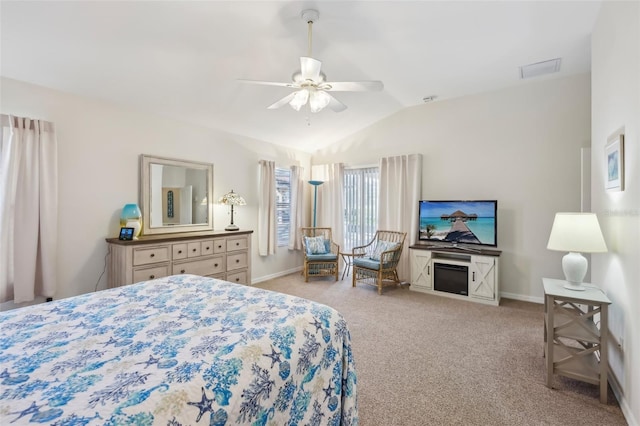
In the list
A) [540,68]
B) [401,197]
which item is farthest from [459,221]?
[540,68]

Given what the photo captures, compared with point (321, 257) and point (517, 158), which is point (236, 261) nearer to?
point (321, 257)

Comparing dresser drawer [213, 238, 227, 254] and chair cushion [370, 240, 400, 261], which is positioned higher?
dresser drawer [213, 238, 227, 254]

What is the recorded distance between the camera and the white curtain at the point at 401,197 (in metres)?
4.76

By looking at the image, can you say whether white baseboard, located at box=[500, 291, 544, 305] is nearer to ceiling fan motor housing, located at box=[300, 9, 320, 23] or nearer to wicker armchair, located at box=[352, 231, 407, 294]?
wicker armchair, located at box=[352, 231, 407, 294]

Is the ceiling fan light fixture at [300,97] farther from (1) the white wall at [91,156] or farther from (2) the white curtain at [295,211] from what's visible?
(2) the white curtain at [295,211]

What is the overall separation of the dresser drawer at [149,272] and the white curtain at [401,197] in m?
3.45

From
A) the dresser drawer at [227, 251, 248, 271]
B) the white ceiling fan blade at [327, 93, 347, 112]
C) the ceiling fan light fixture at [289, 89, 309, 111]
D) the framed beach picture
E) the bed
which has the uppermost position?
the white ceiling fan blade at [327, 93, 347, 112]

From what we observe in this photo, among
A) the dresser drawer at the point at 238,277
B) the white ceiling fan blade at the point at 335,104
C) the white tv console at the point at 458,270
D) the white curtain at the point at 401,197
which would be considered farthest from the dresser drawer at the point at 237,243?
the white tv console at the point at 458,270

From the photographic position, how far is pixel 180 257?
3359 mm

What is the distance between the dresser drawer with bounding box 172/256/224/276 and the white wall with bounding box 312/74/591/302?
3.38 meters

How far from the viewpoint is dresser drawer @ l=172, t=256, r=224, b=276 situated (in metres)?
3.36

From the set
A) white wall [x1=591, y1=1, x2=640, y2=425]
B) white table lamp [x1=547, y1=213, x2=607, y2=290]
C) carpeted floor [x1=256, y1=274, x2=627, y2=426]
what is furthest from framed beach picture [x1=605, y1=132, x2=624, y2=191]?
carpeted floor [x1=256, y1=274, x2=627, y2=426]

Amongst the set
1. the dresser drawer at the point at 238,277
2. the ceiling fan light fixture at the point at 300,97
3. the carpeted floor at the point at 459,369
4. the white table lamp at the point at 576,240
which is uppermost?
the ceiling fan light fixture at the point at 300,97

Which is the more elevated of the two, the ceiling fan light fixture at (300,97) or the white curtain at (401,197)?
the ceiling fan light fixture at (300,97)
